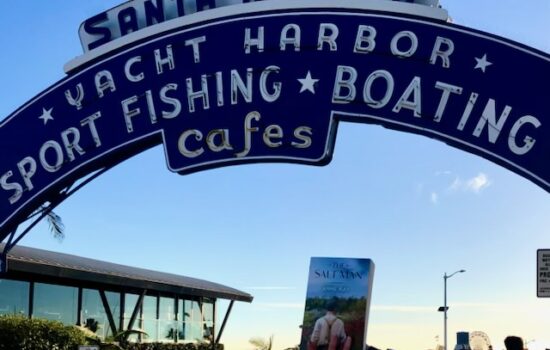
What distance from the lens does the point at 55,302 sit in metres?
24.4

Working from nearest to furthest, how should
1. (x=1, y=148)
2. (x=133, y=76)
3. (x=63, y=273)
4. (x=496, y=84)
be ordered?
1. (x=496, y=84)
2. (x=133, y=76)
3. (x=1, y=148)
4. (x=63, y=273)

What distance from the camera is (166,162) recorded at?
11.7m

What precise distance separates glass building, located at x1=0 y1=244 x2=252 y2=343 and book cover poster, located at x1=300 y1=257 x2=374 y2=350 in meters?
7.01

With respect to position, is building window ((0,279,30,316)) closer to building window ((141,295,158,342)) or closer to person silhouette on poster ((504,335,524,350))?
building window ((141,295,158,342))

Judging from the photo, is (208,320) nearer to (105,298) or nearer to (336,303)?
(105,298)

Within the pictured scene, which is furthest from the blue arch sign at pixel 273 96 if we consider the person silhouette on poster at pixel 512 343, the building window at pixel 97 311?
the building window at pixel 97 311

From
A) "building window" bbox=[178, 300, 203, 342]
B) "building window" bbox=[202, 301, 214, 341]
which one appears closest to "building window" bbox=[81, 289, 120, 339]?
"building window" bbox=[178, 300, 203, 342]

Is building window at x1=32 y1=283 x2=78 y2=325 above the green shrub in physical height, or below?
above

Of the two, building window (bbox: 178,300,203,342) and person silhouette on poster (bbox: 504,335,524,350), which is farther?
building window (bbox: 178,300,203,342)

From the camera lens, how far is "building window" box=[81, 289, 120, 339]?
25.9 m

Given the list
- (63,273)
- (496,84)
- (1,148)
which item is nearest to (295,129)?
(496,84)

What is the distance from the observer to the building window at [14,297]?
73.2ft

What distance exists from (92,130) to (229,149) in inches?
93.1

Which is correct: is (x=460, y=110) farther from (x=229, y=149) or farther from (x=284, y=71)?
(x=229, y=149)
